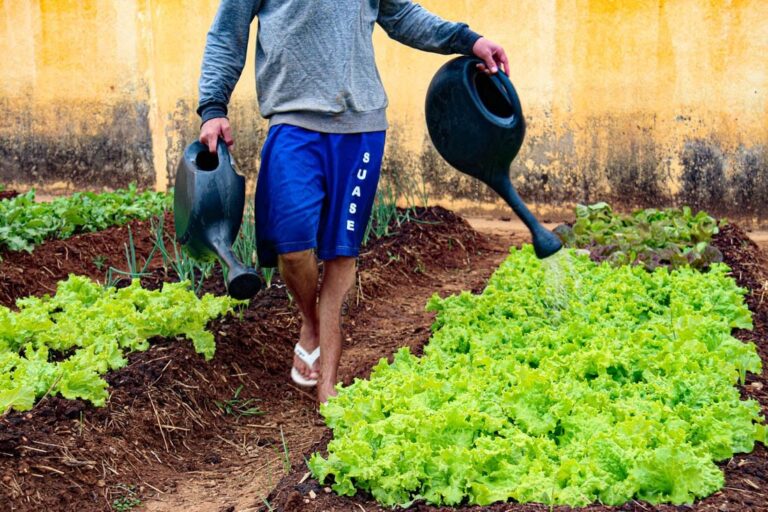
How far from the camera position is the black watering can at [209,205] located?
444 centimetres

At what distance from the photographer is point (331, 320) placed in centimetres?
459

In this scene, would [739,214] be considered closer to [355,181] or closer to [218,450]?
[355,181]

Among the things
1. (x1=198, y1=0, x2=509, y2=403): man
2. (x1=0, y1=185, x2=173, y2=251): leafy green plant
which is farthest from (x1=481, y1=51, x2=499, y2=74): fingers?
(x1=0, y1=185, x2=173, y2=251): leafy green plant

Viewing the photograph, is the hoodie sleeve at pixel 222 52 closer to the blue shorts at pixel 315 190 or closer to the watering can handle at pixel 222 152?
the watering can handle at pixel 222 152

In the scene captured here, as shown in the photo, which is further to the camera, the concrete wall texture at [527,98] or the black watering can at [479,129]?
the concrete wall texture at [527,98]

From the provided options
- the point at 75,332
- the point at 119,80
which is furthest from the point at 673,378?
the point at 119,80

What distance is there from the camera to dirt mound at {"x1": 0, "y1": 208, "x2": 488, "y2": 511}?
392cm

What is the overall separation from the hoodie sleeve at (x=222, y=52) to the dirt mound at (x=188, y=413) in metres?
1.22

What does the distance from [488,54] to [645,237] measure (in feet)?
6.71

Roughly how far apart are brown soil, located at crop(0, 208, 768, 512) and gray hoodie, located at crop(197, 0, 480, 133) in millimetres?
1276

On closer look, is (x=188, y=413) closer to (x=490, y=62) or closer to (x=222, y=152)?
(x=222, y=152)

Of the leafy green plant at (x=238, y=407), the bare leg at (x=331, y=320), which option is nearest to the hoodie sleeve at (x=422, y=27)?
the bare leg at (x=331, y=320)

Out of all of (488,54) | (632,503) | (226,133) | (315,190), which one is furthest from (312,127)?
(632,503)

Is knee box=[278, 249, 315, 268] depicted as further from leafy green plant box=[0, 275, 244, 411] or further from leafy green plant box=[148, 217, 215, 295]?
leafy green plant box=[148, 217, 215, 295]
